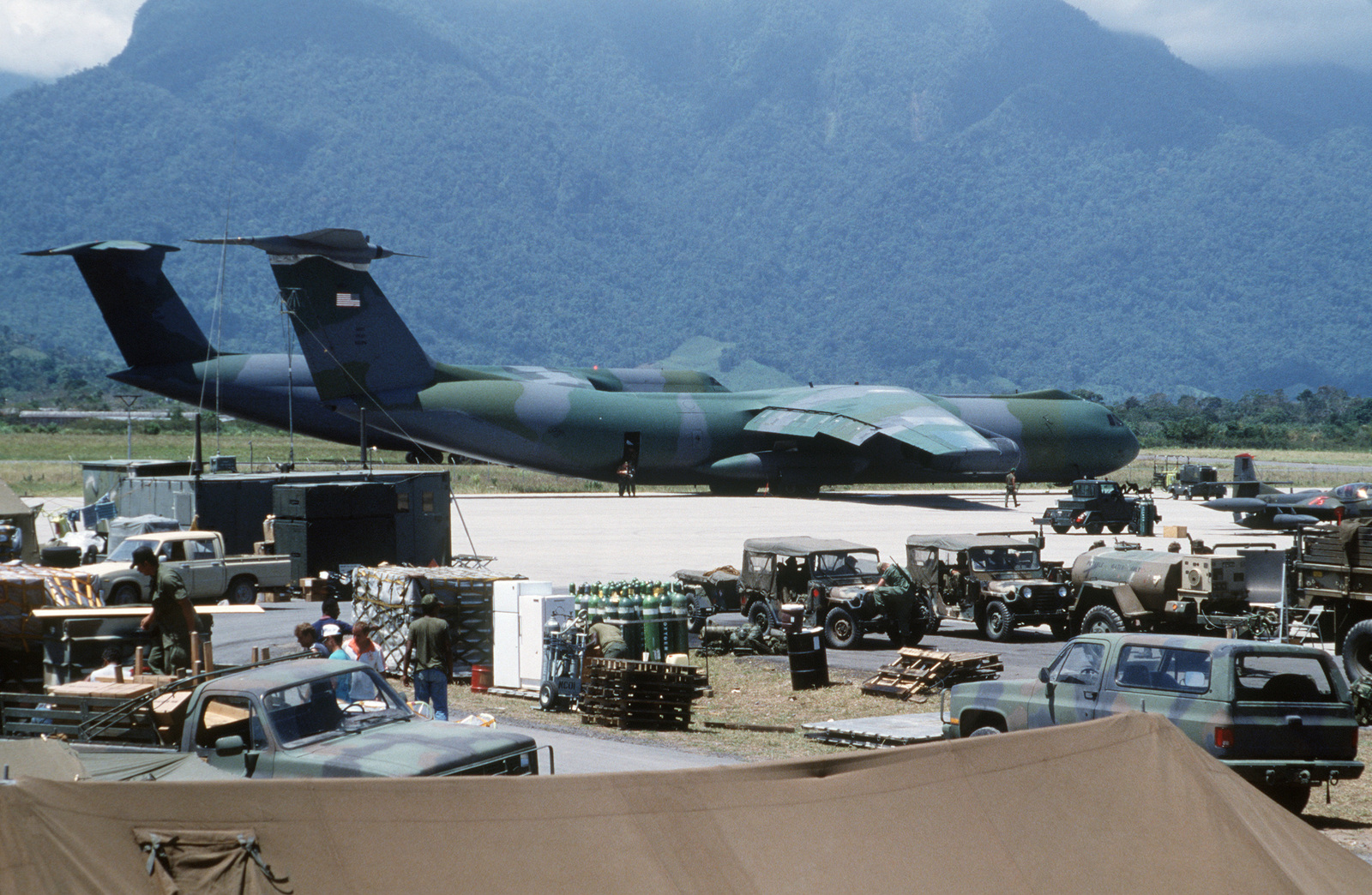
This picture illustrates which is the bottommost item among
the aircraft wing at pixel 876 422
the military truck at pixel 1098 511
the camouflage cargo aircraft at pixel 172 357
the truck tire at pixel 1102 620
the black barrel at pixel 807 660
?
the black barrel at pixel 807 660

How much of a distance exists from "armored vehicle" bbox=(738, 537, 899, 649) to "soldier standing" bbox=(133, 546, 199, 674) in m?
10.3

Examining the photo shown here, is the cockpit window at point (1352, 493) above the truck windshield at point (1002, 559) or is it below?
above

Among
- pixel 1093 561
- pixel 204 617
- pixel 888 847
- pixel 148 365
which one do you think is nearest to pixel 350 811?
pixel 888 847

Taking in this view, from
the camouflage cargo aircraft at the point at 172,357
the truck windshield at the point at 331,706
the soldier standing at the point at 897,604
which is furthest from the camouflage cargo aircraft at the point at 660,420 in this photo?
the truck windshield at the point at 331,706

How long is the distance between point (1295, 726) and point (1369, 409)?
149 metres

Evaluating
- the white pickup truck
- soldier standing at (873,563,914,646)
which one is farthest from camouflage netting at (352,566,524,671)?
the white pickup truck

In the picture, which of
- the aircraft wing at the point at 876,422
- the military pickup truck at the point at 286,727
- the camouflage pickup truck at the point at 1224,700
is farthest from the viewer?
the aircraft wing at the point at 876,422

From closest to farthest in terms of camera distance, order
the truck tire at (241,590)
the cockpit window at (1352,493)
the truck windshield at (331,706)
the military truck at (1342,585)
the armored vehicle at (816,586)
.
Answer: the truck windshield at (331,706) < the military truck at (1342,585) < the armored vehicle at (816,586) < the truck tire at (241,590) < the cockpit window at (1352,493)

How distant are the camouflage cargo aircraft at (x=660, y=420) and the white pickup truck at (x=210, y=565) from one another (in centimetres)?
1715

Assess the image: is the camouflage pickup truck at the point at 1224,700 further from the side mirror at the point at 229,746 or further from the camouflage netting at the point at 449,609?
the camouflage netting at the point at 449,609

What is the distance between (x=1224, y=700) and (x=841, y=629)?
10536 mm

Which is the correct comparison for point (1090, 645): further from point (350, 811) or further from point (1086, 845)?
point (350, 811)

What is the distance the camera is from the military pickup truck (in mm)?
8930

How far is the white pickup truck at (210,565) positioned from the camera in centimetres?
2350
